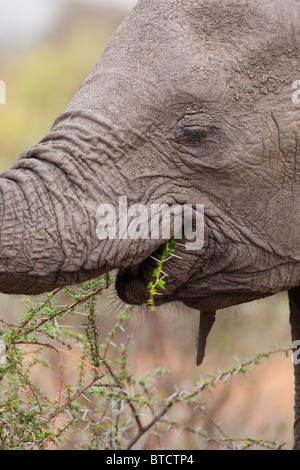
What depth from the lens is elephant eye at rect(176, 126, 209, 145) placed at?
3756mm

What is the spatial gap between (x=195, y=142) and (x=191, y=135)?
0.03m

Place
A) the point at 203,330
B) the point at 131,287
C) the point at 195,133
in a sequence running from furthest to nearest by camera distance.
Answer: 1. the point at 203,330
2. the point at 131,287
3. the point at 195,133

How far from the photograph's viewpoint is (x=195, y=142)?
3781 millimetres

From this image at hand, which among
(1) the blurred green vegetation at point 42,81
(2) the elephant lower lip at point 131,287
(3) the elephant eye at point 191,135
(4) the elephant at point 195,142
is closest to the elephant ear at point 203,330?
(4) the elephant at point 195,142

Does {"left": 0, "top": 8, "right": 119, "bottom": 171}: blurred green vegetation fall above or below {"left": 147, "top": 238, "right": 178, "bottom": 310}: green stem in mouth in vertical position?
above

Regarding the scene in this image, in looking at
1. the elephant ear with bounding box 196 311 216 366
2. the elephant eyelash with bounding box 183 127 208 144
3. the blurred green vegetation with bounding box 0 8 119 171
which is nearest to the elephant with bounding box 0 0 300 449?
the elephant eyelash with bounding box 183 127 208 144

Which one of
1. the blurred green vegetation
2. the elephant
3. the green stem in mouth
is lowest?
the green stem in mouth

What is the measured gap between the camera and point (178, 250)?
3.76 metres

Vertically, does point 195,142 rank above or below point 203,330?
above

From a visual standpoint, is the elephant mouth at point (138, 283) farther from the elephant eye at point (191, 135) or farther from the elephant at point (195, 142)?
the elephant eye at point (191, 135)

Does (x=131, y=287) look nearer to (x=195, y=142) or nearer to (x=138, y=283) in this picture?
(x=138, y=283)

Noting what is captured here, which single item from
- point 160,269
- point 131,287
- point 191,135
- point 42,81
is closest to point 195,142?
point 191,135

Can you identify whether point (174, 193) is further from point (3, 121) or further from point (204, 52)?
point (3, 121)

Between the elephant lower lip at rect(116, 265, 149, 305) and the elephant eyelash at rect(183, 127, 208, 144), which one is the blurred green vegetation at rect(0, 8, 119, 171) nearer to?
the elephant lower lip at rect(116, 265, 149, 305)
